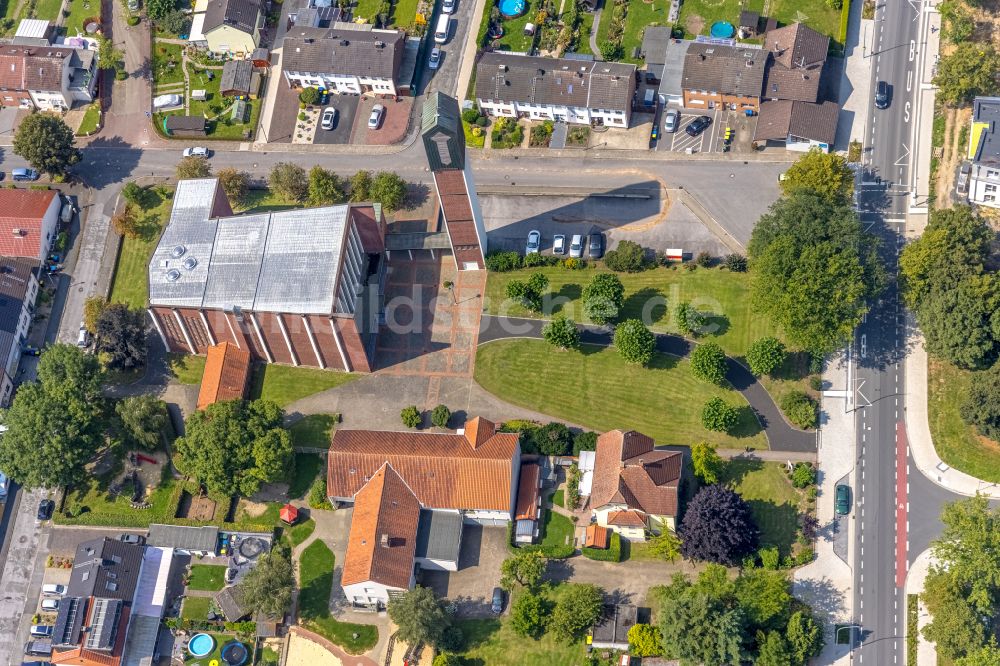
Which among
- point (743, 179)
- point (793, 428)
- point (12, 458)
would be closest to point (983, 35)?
point (743, 179)

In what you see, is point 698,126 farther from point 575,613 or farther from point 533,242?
point 575,613

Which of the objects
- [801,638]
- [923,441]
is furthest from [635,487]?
[923,441]

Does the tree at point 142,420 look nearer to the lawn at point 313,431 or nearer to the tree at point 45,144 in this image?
the lawn at point 313,431

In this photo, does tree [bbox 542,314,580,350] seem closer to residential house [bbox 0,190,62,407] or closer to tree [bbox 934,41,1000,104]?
tree [bbox 934,41,1000,104]

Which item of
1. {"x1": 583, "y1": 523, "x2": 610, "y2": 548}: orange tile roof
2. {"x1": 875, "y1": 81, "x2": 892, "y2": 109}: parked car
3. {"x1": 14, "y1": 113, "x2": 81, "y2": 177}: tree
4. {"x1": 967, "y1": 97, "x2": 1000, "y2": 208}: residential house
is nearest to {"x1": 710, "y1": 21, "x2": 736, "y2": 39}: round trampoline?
{"x1": 875, "y1": 81, "x2": 892, "y2": 109}: parked car

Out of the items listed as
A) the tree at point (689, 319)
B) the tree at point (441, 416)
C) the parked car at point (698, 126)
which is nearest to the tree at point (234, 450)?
the tree at point (441, 416)
